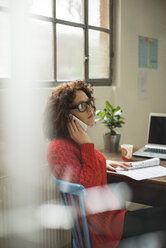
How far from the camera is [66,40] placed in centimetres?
252

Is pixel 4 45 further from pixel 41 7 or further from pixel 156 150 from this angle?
pixel 156 150

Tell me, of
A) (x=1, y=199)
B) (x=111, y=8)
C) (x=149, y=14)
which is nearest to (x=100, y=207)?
(x=1, y=199)

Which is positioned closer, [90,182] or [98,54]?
[90,182]

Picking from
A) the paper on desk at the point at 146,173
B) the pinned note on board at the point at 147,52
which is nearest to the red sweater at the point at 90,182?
the paper on desk at the point at 146,173

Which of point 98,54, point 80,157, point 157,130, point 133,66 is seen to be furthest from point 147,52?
point 80,157

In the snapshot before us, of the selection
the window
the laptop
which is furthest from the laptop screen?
the window

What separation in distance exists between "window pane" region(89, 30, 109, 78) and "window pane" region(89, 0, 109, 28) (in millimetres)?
87

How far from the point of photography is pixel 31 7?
214 cm

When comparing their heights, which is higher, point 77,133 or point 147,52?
point 147,52

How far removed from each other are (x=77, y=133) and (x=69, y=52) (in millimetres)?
1063

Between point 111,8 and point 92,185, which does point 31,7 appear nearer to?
point 111,8

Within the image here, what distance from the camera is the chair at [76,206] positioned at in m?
1.42

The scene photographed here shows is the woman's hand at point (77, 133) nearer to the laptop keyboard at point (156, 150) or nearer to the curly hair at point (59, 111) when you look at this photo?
the curly hair at point (59, 111)

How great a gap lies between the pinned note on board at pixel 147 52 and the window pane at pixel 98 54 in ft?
1.62
